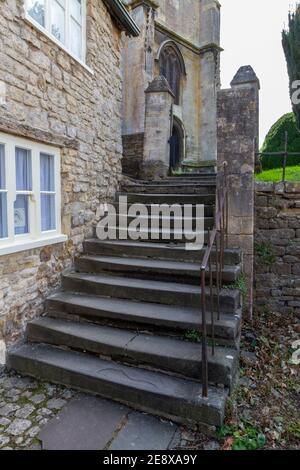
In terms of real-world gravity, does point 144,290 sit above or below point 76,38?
below

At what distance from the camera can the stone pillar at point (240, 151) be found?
13.3 feet

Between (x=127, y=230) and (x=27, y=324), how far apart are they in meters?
1.93

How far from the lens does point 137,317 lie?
10.4 feet

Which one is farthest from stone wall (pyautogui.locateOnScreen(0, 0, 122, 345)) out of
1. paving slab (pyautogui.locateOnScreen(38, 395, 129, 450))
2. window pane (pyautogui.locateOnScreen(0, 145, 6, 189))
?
paving slab (pyautogui.locateOnScreen(38, 395, 129, 450))

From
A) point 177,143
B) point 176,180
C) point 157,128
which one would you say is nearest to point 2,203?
point 176,180

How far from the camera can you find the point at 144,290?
3.50 metres

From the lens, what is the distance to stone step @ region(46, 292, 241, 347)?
9.74 ft

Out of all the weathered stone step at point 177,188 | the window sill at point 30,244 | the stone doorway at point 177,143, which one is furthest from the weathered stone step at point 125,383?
the stone doorway at point 177,143

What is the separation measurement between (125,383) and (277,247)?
3.17 m

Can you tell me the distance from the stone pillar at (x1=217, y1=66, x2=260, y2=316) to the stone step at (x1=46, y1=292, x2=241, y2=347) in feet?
3.87

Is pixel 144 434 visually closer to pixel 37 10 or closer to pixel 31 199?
pixel 31 199

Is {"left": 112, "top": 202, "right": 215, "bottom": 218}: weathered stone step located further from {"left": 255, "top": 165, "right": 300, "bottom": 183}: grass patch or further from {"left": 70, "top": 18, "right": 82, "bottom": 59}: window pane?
{"left": 70, "top": 18, "right": 82, "bottom": 59}: window pane
